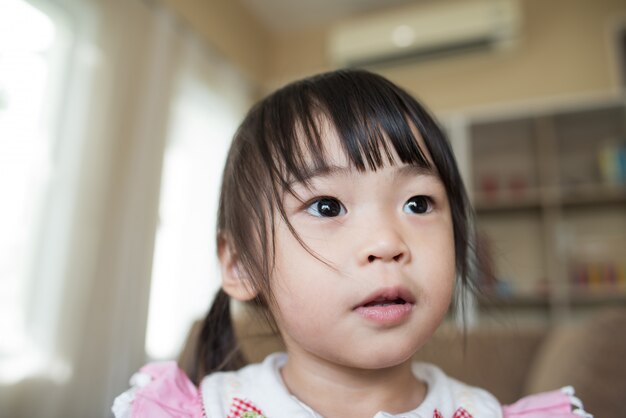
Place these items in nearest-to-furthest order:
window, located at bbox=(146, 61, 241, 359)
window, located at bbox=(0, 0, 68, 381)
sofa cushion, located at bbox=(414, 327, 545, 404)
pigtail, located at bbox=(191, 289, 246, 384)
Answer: pigtail, located at bbox=(191, 289, 246, 384) → sofa cushion, located at bbox=(414, 327, 545, 404) → window, located at bbox=(0, 0, 68, 381) → window, located at bbox=(146, 61, 241, 359)

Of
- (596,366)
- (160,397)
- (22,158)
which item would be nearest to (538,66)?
(596,366)

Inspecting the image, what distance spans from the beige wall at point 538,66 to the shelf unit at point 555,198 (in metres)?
0.28

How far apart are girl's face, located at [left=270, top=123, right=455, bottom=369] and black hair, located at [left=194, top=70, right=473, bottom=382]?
2 cm

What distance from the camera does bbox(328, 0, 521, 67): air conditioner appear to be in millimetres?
2869

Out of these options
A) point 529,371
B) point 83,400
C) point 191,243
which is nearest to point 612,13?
point 529,371

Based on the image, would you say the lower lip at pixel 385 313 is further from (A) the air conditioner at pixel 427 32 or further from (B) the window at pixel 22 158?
(A) the air conditioner at pixel 427 32

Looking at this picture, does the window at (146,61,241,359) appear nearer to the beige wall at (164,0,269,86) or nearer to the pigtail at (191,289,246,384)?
the beige wall at (164,0,269,86)

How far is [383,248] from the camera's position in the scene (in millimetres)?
498

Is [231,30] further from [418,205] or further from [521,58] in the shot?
[418,205]

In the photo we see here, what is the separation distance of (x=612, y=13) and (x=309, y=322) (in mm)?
3332

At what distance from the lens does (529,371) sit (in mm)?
1385

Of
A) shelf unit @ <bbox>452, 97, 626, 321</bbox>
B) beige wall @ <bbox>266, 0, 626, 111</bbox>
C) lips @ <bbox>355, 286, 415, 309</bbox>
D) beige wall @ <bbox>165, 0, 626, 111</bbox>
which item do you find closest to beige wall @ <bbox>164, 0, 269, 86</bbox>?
beige wall @ <bbox>165, 0, 626, 111</bbox>

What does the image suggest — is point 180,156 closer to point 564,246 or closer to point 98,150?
point 98,150

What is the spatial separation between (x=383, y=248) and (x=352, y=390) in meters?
0.19
